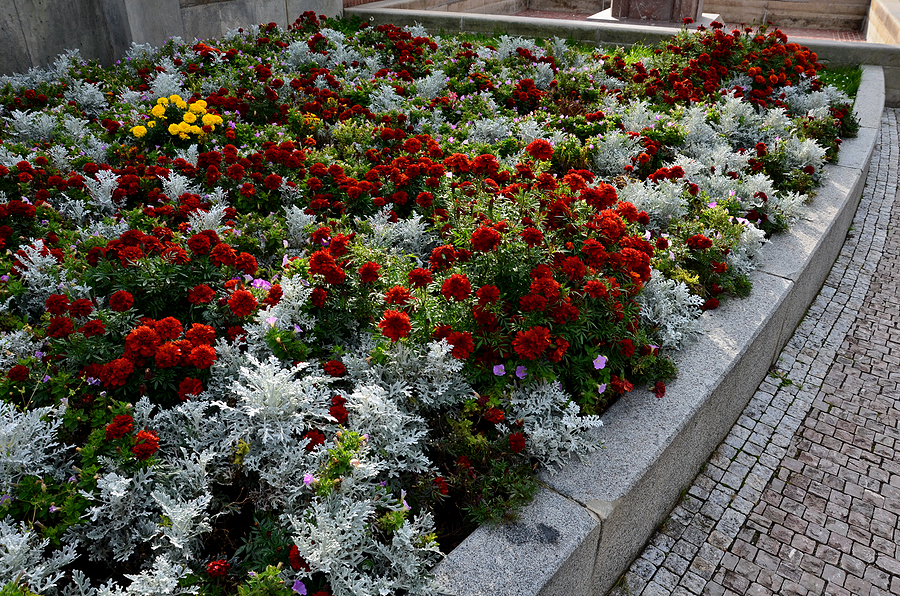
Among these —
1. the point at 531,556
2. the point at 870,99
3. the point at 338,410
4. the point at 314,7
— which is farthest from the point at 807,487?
the point at 314,7

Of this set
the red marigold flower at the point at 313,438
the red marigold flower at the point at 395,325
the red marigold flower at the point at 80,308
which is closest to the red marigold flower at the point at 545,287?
the red marigold flower at the point at 395,325

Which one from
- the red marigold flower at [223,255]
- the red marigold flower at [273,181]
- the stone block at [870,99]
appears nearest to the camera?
the red marigold flower at [223,255]

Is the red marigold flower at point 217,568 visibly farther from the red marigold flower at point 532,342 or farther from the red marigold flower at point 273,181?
the red marigold flower at point 273,181

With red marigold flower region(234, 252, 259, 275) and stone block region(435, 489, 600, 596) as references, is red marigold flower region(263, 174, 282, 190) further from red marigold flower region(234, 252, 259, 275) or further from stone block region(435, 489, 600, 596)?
stone block region(435, 489, 600, 596)

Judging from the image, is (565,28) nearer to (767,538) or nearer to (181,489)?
(767,538)

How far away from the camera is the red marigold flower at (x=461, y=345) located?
2.61 m

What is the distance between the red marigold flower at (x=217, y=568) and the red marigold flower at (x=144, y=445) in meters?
0.46

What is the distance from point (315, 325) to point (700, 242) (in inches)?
93.6

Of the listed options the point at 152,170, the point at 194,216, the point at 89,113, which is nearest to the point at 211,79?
the point at 89,113

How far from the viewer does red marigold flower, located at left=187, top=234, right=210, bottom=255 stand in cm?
283

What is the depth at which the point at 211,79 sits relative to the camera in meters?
6.15

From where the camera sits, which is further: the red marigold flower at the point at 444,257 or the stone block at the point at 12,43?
the stone block at the point at 12,43

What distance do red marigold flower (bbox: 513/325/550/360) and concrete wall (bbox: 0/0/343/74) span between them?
6.60 metres

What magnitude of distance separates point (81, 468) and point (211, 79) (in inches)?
191
